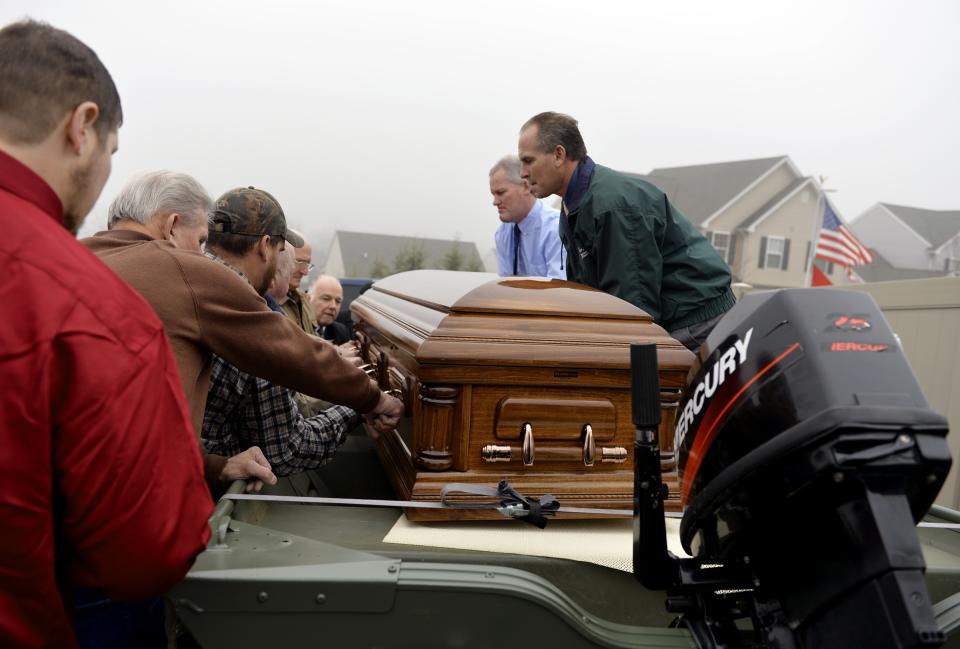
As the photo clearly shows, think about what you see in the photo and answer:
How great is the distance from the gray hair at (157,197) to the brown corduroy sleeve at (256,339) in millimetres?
440

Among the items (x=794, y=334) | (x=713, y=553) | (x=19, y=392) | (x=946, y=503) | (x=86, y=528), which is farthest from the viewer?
(x=946, y=503)

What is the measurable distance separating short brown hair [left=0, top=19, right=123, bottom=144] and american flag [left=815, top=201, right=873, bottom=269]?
18254 mm

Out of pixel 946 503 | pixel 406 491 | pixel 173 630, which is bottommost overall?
pixel 946 503

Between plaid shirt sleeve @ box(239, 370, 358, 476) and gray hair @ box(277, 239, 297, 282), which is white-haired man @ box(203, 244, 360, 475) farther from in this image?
gray hair @ box(277, 239, 297, 282)

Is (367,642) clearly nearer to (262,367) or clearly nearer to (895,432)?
(262,367)

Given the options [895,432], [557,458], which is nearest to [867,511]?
[895,432]

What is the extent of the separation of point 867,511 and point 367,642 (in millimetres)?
1046

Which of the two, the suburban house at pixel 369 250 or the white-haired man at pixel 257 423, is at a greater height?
the white-haired man at pixel 257 423

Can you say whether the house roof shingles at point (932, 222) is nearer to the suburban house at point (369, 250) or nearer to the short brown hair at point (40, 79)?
the suburban house at point (369, 250)

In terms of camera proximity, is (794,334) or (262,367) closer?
(794,334)

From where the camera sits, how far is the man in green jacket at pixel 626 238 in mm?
2627

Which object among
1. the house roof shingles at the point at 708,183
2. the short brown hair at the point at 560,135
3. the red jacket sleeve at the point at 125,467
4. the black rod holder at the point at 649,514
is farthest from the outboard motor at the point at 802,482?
the house roof shingles at the point at 708,183

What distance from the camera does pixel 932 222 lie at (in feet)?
128

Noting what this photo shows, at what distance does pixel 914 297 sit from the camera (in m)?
4.61
